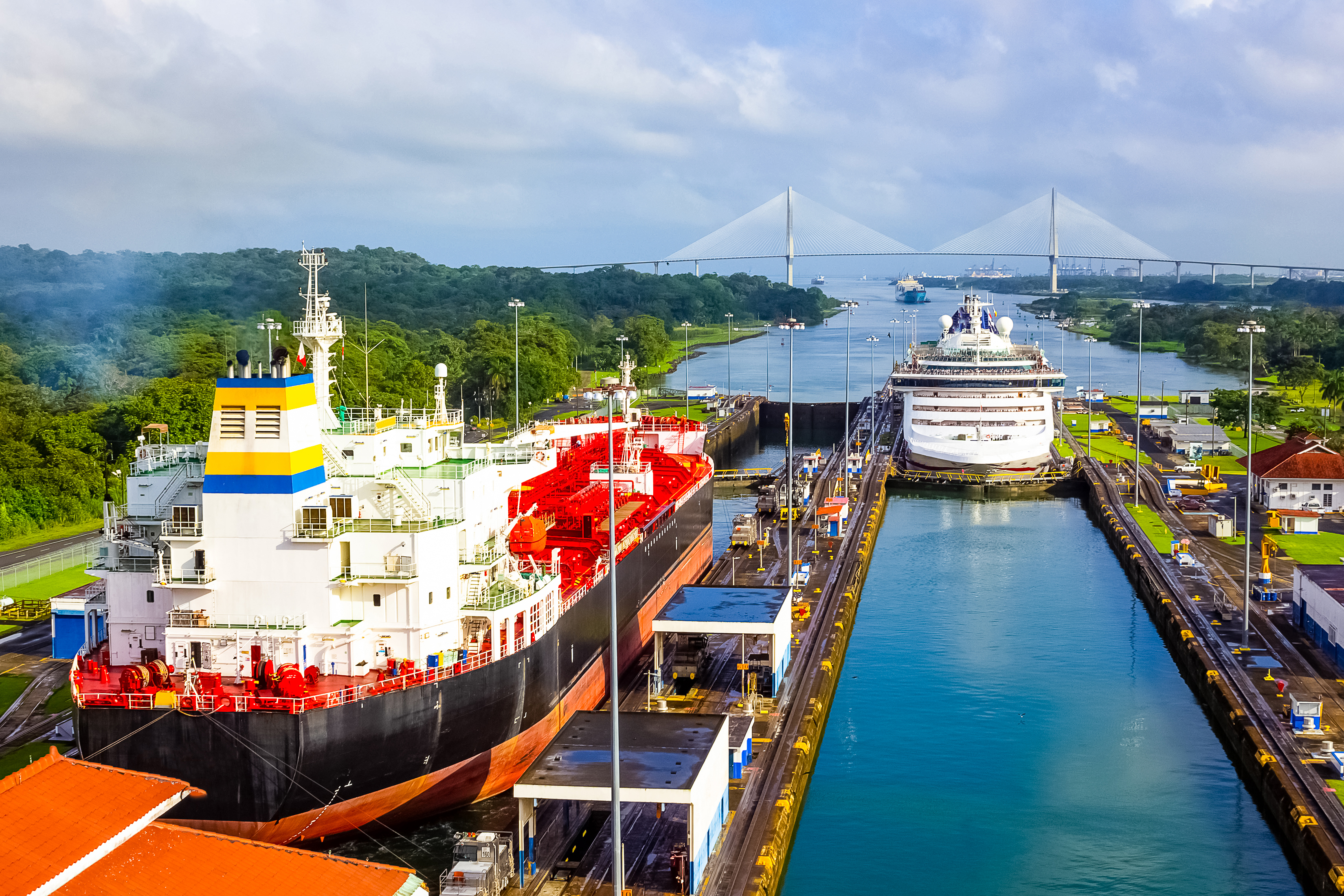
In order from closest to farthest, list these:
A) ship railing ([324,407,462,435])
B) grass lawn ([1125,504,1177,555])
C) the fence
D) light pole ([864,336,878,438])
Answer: ship railing ([324,407,462,435])
the fence
grass lawn ([1125,504,1177,555])
light pole ([864,336,878,438])

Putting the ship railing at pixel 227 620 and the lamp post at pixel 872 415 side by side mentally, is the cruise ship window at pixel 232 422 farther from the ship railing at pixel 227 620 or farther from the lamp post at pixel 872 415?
the lamp post at pixel 872 415

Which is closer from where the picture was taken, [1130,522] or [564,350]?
[1130,522]

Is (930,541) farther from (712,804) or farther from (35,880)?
(35,880)

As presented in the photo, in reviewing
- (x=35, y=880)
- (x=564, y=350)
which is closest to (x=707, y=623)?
(x=35, y=880)

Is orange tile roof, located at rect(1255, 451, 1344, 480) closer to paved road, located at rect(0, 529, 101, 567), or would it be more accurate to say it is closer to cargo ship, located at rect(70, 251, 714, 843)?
cargo ship, located at rect(70, 251, 714, 843)

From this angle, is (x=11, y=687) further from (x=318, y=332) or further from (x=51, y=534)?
(x=51, y=534)

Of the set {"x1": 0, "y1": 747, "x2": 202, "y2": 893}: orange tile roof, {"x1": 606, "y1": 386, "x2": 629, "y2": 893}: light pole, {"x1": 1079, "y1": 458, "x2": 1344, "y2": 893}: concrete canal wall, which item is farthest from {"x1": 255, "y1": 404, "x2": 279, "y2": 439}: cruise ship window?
{"x1": 1079, "y1": 458, "x2": 1344, "y2": 893}: concrete canal wall
